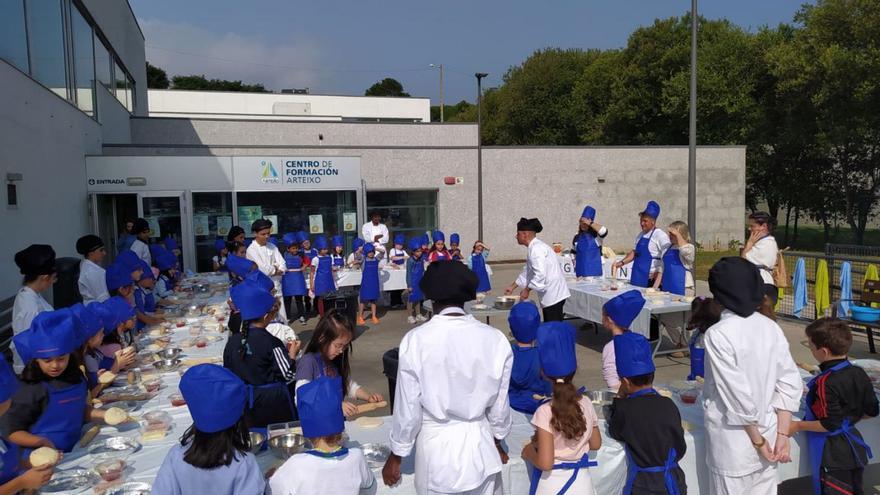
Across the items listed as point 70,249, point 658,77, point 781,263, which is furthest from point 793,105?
point 70,249

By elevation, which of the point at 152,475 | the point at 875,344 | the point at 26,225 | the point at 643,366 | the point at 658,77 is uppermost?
the point at 658,77

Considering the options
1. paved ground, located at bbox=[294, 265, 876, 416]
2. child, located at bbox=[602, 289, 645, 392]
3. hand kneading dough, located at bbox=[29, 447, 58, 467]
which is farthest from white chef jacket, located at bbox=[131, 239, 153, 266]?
child, located at bbox=[602, 289, 645, 392]

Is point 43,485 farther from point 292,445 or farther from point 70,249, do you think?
point 70,249

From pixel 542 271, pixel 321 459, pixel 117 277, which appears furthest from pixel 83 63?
pixel 321 459

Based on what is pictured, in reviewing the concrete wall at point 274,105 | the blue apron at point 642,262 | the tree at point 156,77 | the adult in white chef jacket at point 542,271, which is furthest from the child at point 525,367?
the tree at point 156,77

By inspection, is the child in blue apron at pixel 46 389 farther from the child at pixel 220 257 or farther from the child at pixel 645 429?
the child at pixel 220 257

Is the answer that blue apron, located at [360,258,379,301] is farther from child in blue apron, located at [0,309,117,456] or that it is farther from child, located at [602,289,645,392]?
child in blue apron, located at [0,309,117,456]

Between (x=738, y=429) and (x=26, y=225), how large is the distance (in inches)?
349

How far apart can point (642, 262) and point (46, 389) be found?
24.6ft

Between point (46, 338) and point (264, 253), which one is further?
point (264, 253)

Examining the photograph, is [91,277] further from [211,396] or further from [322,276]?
[211,396]

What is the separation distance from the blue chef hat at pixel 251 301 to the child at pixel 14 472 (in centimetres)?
120

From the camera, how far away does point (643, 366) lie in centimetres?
326

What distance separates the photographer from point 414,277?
11.0 metres
